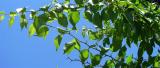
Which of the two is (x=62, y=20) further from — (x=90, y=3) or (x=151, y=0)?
(x=151, y=0)

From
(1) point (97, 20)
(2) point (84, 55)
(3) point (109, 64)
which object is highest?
(1) point (97, 20)

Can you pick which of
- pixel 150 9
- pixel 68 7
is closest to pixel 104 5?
pixel 68 7

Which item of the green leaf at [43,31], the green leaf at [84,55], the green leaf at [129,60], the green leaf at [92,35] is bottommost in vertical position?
the green leaf at [129,60]

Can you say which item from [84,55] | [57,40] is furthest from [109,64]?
[57,40]

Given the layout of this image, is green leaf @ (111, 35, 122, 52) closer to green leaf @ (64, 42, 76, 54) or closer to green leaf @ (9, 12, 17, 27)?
green leaf @ (64, 42, 76, 54)

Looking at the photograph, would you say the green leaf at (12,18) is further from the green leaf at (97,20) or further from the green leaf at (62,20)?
the green leaf at (97,20)

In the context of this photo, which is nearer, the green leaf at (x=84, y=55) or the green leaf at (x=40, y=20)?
the green leaf at (x=40, y=20)

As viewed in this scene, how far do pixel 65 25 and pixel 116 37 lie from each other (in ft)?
1.31

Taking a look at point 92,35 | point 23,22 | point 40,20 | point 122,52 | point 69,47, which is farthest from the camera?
point 92,35

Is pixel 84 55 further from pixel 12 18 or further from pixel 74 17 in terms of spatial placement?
pixel 12 18

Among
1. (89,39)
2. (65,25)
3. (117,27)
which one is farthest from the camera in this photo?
(89,39)

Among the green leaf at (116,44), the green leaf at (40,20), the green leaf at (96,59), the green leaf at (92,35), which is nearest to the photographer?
the green leaf at (40,20)

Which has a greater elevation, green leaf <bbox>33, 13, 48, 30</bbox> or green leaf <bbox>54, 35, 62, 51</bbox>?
green leaf <bbox>33, 13, 48, 30</bbox>

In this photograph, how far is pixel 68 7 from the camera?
2.04 metres
